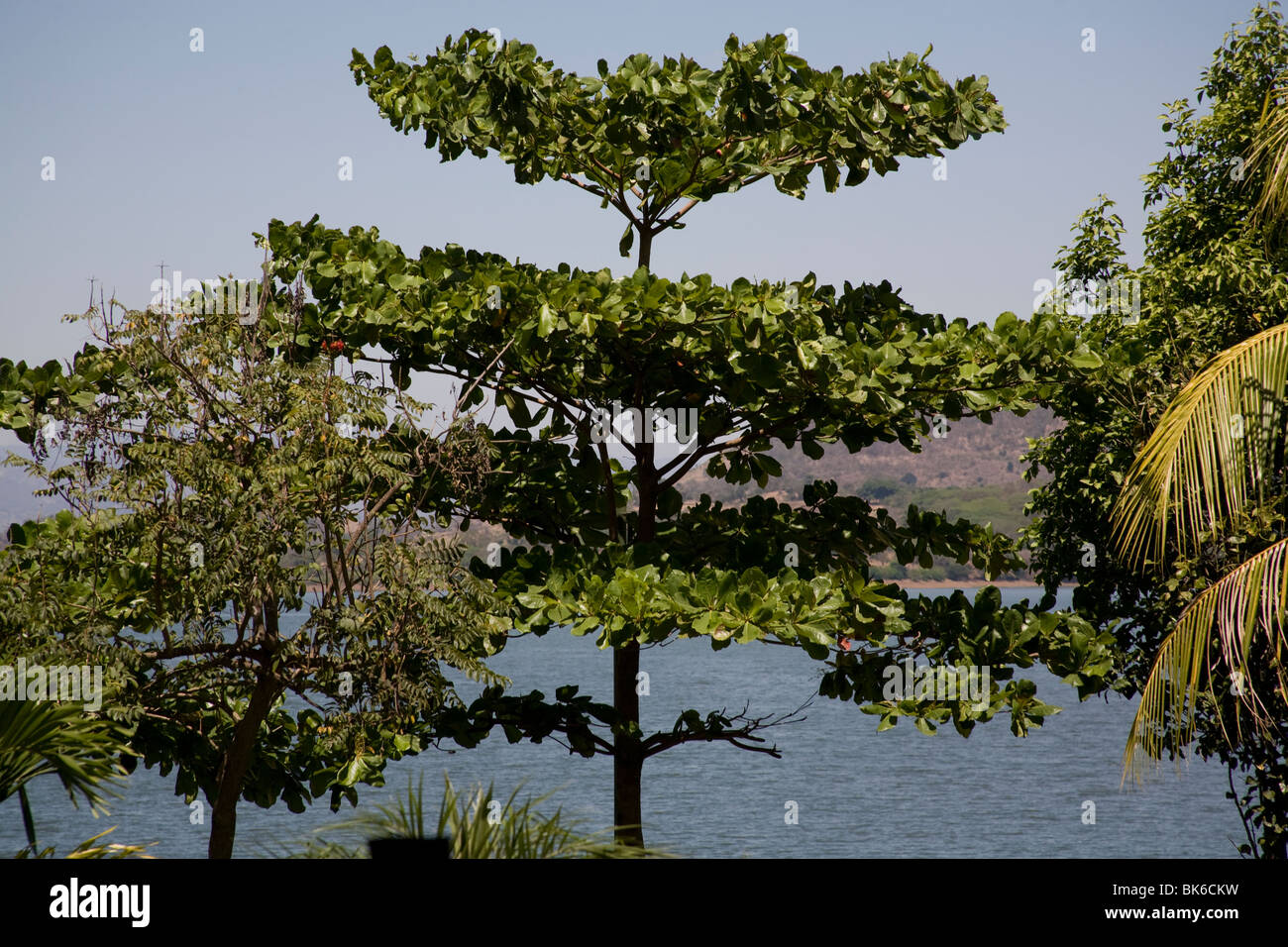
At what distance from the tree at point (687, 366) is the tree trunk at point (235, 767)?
127 centimetres

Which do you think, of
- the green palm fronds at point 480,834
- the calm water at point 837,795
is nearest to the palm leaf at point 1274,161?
the green palm fronds at point 480,834

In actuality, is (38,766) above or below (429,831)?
above

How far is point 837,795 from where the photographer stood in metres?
48.5

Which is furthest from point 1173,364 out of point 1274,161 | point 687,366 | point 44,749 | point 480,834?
point 44,749

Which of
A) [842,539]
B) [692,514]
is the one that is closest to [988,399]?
[842,539]

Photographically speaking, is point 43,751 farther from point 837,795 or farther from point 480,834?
point 837,795

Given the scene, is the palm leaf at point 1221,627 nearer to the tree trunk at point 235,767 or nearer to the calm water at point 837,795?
the tree trunk at point 235,767

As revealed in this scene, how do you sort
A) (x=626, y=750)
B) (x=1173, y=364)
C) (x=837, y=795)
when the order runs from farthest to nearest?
(x=837, y=795) → (x=1173, y=364) → (x=626, y=750)

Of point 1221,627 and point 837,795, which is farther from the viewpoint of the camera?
point 837,795

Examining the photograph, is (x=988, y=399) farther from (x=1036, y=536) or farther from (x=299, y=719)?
(x=299, y=719)

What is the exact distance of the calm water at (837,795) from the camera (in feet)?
121

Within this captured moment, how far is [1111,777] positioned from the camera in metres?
53.1

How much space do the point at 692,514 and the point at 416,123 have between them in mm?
3394

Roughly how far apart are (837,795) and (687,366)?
142 feet
